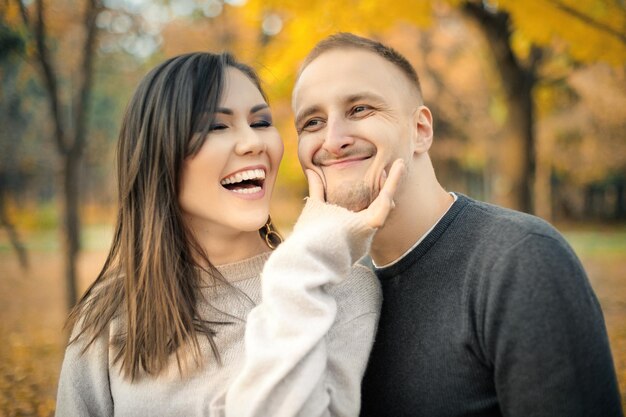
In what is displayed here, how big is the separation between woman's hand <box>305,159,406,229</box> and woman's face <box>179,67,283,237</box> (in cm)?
22

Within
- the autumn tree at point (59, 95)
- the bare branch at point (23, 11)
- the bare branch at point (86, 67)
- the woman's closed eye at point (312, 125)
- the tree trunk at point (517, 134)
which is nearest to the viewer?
the woman's closed eye at point (312, 125)

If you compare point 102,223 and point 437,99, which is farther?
point 102,223

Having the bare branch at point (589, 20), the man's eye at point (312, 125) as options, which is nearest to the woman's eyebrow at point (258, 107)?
the man's eye at point (312, 125)

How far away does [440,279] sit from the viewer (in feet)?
6.75

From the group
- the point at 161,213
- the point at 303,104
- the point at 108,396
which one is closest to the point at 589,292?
the point at 303,104

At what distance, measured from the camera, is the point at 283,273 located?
188 cm

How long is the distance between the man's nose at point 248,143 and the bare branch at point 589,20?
3.47 metres

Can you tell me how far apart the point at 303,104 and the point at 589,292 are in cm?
141

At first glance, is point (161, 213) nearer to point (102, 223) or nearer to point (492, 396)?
point (492, 396)

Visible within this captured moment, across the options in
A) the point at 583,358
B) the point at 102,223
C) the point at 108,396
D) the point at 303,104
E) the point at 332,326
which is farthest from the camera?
the point at 102,223

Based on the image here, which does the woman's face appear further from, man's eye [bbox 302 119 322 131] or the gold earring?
the gold earring

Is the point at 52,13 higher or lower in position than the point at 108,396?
higher

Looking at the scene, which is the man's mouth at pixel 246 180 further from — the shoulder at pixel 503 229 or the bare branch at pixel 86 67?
the bare branch at pixel 86 67

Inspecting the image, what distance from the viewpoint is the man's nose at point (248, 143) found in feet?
7.29
